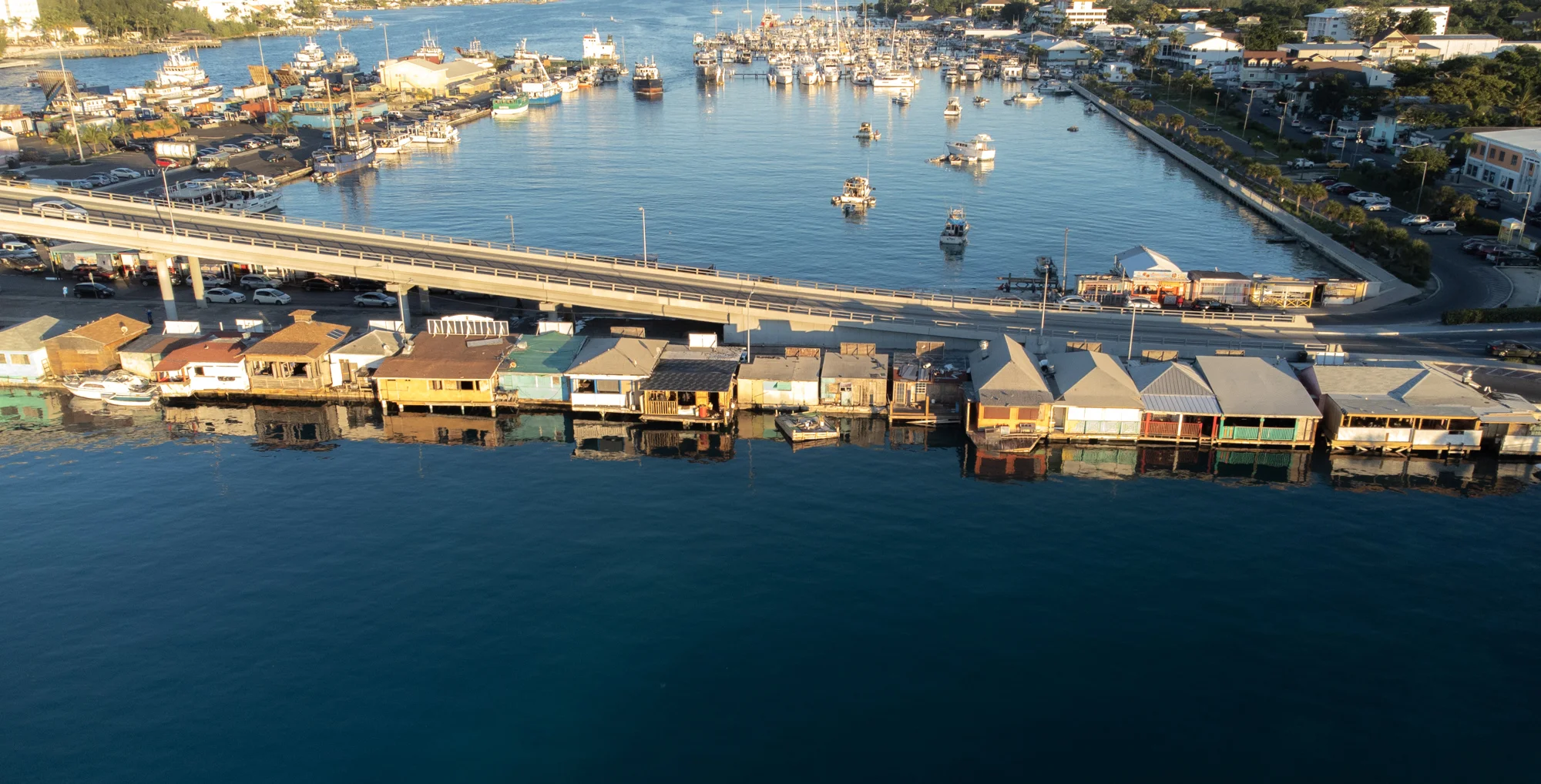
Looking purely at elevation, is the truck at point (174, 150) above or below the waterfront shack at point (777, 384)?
above

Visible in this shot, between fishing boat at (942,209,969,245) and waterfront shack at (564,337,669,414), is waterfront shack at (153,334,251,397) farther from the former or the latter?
fishing boat at (942,209,969,245)

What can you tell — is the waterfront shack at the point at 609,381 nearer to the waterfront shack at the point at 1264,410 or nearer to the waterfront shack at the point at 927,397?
the waterfront shack at the point at 927,397

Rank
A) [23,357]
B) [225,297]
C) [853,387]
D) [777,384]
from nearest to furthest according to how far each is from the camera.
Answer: [853,387] < [777,384] < [23,357] < [225,297]

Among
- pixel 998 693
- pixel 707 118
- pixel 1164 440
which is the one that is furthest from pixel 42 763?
pixel 707 118

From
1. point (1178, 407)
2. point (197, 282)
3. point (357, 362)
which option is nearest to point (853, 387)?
point (1178, 407)

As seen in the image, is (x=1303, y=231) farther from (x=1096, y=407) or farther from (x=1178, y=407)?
(x=1096, y=407)

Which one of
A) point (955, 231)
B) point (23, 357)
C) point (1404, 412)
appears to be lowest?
point (1404, 412)

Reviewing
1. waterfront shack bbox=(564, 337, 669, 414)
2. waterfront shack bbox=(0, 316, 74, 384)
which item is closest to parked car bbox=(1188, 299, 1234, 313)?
waterfront shack bbox=(564, 337, 669, 414)

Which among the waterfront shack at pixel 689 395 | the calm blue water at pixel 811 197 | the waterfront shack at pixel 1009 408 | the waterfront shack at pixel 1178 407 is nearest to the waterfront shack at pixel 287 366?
the waterfront shack at pixel 689 395
